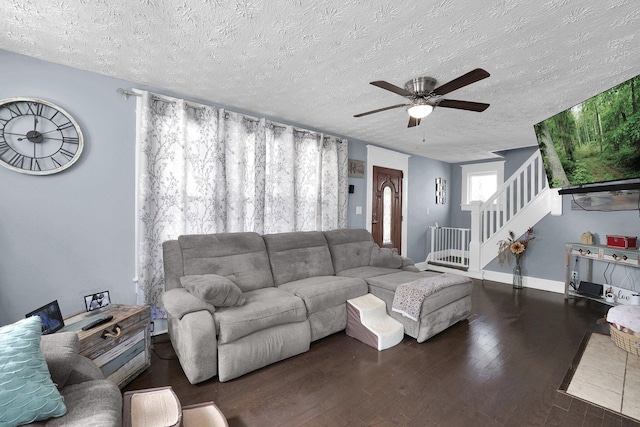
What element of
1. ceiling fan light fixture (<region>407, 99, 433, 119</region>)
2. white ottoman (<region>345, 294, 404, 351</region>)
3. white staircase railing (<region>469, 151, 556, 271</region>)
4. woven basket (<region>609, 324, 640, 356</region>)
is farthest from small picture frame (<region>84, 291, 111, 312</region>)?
white staircase railing (<region>469, 151, 556, 271</region>)

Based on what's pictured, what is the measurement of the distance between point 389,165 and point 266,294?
144 inches

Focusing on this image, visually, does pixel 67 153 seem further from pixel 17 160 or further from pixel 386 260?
pixel 386 260

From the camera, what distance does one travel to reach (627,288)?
369 centimetres

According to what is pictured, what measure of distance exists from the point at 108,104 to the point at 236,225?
1.65 meters

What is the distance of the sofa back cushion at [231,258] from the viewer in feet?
8.41

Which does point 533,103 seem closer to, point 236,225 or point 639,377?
point 639,377

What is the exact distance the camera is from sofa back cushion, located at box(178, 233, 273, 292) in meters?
2.56

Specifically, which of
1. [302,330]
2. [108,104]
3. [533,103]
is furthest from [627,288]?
[108,104]

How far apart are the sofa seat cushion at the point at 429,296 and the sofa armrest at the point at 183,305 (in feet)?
5.44

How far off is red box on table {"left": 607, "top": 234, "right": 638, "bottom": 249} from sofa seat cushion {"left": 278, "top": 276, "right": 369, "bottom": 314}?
3426 millimetres

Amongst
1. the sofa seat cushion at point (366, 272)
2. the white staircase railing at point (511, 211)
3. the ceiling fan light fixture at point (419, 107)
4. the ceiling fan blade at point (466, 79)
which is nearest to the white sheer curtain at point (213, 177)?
the sofa seat cushion at point (366, 272)

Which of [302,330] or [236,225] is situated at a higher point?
[236,225]

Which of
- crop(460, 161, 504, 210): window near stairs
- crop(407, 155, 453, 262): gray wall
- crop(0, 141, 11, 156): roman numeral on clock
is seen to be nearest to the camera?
crop(0, 141, 11, 156): roman numeral on clock

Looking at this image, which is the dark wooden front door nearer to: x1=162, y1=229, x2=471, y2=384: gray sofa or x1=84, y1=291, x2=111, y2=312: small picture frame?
x1=162, y1=229, x2=471, y2=384: gray sofa
